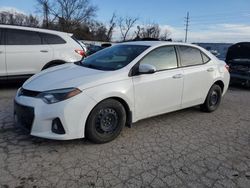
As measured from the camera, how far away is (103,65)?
171 inches

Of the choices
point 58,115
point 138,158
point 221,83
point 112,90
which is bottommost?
point 138,158

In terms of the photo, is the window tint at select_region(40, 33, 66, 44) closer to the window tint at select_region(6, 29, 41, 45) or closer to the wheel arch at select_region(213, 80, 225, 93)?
the window tint at select_region(6, 29, 41, 45)

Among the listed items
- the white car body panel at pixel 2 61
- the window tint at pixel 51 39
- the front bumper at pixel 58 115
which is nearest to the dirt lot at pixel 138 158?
the front bumper at pixel 58 115

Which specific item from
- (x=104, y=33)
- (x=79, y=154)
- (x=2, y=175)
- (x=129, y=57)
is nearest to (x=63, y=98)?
(x=79, y=154)

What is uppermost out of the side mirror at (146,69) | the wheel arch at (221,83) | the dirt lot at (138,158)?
the side mirror at (146,69)

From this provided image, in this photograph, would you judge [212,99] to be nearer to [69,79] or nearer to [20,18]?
[69,79]

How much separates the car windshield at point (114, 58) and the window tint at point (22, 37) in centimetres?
295

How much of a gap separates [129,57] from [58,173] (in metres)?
2.19

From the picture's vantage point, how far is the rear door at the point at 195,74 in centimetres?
494

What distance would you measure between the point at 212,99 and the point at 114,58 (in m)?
2.54

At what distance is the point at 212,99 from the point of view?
572cm

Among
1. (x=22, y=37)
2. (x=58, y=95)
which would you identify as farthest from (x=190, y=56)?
(x=22, y=37)

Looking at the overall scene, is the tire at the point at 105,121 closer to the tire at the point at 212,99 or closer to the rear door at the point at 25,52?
the tire at the point at 212,99

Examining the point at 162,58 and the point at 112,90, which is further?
the point at 162,58
